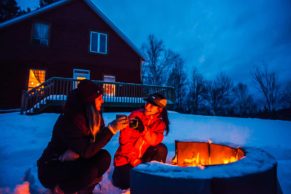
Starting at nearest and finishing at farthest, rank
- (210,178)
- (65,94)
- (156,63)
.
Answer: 1. (210,178)
2. (65,94)
3. (156,63)

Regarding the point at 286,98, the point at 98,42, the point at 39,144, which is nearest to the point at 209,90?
the point at 286,98

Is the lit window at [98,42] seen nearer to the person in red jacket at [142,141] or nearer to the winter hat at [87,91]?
the person in red jacket at [142,141]

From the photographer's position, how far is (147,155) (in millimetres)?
3201

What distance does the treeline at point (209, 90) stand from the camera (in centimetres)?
3416

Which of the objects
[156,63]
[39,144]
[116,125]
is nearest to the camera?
[116,125]

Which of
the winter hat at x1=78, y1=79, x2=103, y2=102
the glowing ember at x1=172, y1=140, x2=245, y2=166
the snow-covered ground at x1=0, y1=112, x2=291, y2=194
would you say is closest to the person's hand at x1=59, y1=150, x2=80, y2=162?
the winter hat at x1=78, y1=79, x2=103, y2=102

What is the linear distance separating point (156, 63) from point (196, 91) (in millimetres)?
12321

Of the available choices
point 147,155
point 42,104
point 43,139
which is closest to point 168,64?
point 42,104

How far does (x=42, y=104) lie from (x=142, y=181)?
10.2 meters

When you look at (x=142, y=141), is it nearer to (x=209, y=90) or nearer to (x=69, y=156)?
(x=69, y=156)

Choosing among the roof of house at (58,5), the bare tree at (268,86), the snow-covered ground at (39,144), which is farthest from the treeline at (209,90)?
the snow-covered ground at (39,144)

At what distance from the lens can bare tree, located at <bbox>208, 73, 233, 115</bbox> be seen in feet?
140

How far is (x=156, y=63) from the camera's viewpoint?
3541 centimetres

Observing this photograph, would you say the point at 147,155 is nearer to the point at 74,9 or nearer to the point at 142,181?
the point at 142,181
